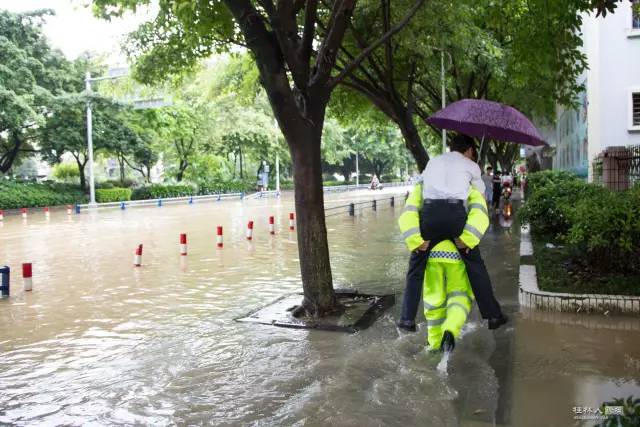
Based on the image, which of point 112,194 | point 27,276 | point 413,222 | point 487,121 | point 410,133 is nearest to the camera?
point 413,222

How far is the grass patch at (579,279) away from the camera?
738cm

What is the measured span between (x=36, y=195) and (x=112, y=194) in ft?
16.8

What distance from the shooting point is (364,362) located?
5641 millimetres

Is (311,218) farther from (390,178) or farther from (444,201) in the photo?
(390,178)

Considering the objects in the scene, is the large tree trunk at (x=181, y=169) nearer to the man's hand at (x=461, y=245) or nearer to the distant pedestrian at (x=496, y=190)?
the distant pedestrian at (x=496, y=190)

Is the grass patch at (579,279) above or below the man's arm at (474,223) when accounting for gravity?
below

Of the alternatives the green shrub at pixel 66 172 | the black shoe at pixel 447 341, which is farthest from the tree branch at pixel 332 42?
the green shrub at pixel 66 172

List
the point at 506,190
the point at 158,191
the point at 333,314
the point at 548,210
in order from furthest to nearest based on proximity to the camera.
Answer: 1. the point at 158,191
2. the point at 506,190
3. the point at 548,210
4. the point at 333,314

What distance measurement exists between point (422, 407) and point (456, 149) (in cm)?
229

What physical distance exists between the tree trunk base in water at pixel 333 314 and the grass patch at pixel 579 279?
2060 mm

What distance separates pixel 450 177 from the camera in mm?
5285

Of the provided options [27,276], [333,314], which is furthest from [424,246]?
[27,276]

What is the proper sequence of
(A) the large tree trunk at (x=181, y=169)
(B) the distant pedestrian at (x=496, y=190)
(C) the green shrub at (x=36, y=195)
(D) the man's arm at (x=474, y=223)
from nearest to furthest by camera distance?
(D) the man's arm at (x=474, y=223) < (B) the distant pedestrian at (x=496, y=190) < (C) the green shrub at (x=36, y=195) < (A) the large tree trunk at (x=181, y=169)

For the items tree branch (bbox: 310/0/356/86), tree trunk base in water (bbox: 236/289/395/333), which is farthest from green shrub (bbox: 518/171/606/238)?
tree branch (bbox: 310/0/356/86)
